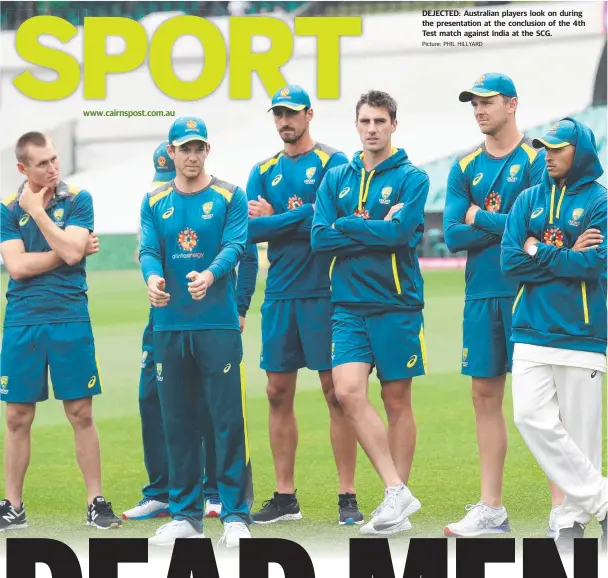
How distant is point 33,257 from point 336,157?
1643 mm

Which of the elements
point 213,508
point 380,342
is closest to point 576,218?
point 380,342

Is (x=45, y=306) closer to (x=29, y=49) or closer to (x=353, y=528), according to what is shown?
(x=353, y=528)

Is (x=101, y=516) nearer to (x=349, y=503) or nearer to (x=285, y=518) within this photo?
(x=285, y=518)

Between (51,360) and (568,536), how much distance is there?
2.68 meters

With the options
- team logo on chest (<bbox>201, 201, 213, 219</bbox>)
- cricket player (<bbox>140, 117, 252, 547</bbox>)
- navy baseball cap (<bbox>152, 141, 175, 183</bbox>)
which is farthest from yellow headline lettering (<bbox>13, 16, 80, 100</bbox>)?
team logo on chest (<bbox>201, 201, 213, 219</bbox>)

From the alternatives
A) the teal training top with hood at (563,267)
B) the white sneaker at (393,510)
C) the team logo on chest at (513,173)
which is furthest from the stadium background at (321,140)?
the team logo on chest at (513,173)

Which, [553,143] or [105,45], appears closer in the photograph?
[553,143]

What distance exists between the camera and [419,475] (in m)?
7.87

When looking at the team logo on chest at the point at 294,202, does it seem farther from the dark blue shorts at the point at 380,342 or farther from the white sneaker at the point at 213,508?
the white sneaker at the point at 213,508

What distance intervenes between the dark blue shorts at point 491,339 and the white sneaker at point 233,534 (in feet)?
4.30

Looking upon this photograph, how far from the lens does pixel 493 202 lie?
621cm

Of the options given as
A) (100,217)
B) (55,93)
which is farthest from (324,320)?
(100,217)

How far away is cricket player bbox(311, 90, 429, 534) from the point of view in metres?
6.05

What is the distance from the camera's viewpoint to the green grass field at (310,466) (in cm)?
643
